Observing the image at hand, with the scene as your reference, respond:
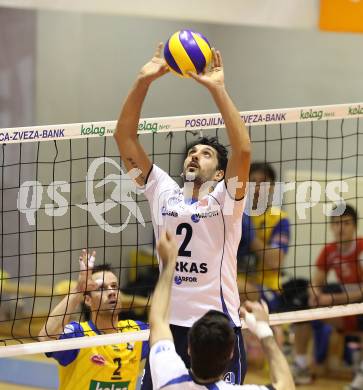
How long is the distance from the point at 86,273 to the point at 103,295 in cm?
31

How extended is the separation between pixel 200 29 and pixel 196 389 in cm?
763

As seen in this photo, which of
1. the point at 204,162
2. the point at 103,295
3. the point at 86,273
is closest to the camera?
the point at 204,162

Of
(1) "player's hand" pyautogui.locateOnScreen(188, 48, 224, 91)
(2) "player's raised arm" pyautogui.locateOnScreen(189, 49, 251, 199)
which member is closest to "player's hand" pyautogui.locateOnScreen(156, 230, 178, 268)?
(2) "player's raised arm" pyautogui.locateOnScreen(189, 49, 251, 199)

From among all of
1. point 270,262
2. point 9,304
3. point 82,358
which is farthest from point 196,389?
point 9,304

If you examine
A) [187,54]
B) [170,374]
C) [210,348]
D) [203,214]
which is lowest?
[170,374]

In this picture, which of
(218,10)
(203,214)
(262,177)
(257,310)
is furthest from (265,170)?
(257,310)

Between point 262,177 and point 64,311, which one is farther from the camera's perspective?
point 262,177

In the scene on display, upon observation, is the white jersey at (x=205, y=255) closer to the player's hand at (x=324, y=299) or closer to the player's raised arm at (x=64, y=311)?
the player's raised arm at (x=64, y=311)

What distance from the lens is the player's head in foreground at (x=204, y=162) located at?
5414 millimetres

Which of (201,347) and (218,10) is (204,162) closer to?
(201,347)

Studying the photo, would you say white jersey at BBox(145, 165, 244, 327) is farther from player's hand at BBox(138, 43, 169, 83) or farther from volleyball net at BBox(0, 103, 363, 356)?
volleyball net at BBox(0, 103, 363, 356)

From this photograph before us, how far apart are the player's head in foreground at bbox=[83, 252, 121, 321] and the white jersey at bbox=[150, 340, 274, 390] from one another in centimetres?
216

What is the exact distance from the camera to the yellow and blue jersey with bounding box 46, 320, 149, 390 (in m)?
6.10

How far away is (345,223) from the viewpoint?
8961mm
